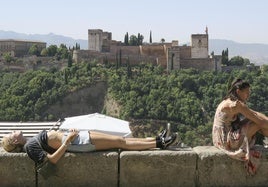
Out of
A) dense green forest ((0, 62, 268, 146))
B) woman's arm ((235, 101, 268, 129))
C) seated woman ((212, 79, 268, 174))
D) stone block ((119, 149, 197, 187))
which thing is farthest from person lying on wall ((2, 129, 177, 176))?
dense green forest ((0, 62, 268, 146))

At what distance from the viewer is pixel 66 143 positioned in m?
5.18

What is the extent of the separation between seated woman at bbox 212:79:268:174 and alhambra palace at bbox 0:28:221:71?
3111 inches

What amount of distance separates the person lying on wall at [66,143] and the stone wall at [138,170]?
0.08m

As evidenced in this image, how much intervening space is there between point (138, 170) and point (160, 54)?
86.3 meters

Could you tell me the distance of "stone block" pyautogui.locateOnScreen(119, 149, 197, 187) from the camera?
5.24 m

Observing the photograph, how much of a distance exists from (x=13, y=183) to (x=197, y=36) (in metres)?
87.8

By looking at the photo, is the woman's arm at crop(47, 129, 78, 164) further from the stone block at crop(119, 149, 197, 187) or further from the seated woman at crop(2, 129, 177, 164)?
the stone block at crop(119, 149, 197, 187)

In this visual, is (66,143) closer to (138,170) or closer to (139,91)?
(138,170)

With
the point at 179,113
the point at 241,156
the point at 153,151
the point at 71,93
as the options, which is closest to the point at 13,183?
the point at 153,151

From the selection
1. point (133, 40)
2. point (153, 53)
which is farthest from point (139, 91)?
point (133, 40)

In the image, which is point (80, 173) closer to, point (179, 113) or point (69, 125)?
point (69, 125)

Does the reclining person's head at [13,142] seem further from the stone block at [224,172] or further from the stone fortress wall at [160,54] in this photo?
the stone fortress wall at [160,54]

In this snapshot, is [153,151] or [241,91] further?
[241,91]

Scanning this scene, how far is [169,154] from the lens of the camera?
5242mm
